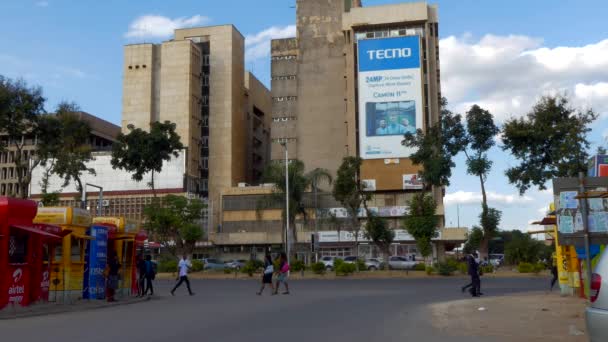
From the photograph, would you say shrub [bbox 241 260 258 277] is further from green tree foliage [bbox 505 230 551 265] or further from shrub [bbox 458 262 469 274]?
green tree foliage [bbox 505 230 551 265]

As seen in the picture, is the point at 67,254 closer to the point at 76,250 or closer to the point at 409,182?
the point at 76,250

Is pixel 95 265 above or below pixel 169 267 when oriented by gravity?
above

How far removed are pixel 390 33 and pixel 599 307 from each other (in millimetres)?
81747

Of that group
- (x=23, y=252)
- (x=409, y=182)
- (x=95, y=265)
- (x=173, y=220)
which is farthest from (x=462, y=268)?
(x=409, y=182)

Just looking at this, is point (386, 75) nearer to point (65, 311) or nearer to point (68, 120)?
point (68, 120)

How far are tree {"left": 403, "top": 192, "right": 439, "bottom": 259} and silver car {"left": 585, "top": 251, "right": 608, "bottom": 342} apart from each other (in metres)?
41.0

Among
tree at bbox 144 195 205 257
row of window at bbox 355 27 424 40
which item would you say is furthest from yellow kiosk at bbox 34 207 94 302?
row of window at bbox 355 27 424 40

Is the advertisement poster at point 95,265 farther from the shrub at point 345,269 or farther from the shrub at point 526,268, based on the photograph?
the shrub at point 526,268

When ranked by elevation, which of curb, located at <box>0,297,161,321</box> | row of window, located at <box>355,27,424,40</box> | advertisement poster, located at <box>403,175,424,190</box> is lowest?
curb, located at <box>0,297,161,321</box>

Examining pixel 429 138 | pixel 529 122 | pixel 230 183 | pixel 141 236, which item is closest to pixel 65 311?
pixel 141 236

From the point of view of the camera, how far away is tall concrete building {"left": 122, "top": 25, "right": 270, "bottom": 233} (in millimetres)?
93125

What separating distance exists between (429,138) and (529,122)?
18779 mm

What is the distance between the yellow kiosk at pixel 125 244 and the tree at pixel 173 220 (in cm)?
3527

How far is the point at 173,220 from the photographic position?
5900 centimetres
